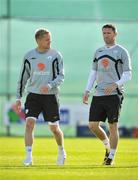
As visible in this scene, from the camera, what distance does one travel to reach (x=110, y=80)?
13.8 meters

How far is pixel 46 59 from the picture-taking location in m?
13.9

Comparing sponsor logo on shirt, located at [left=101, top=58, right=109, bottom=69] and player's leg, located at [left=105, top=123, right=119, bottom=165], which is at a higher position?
sponsor logo on shirt, located at [left=101, top=58, right=109, bottom=69]

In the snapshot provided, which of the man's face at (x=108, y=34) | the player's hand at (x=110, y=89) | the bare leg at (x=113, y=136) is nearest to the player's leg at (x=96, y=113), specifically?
the player's hand at (x=110, y=89)

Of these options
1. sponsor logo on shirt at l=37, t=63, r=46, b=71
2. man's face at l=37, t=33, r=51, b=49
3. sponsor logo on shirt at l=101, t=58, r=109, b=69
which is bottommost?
sponsor logo on shirt at l=37, t=63, r=46, b=71

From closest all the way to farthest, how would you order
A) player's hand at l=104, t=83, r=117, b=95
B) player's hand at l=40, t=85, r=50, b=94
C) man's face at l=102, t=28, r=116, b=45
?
man's face at l=102, t=28, r=116, b=45, player's hand at l=104, t=83, r=117, b=95, player's hand at l=40, t=85, r=50, b=94

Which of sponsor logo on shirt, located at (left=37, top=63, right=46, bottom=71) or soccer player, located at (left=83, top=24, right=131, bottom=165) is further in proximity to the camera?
sponsor logo on shirt, located at (left=37, top=63, right=46, bottom=71)

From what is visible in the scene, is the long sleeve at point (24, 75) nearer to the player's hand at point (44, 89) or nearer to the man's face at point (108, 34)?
the player's hand at point (44, 89)

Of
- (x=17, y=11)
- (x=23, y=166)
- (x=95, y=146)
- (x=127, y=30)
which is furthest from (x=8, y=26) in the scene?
(x=23, y=166)

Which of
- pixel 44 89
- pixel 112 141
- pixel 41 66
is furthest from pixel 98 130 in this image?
pixel 41 66

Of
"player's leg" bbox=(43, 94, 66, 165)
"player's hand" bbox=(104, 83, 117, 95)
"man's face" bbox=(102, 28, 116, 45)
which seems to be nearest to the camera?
"man's face" bbox=(102, 28, 116, 45)

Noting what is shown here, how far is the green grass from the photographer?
11.6 meters

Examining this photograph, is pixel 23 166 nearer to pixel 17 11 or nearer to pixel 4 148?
pixel 4 148

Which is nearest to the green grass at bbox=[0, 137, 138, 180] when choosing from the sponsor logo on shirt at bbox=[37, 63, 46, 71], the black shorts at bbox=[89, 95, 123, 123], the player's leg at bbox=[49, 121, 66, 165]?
the player's leg at bbox=[49, 121, 66, 165]

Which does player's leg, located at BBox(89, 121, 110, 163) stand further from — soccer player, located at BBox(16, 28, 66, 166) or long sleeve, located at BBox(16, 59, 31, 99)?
long sleeve, located at BBox(16, 59, 31, 99)
